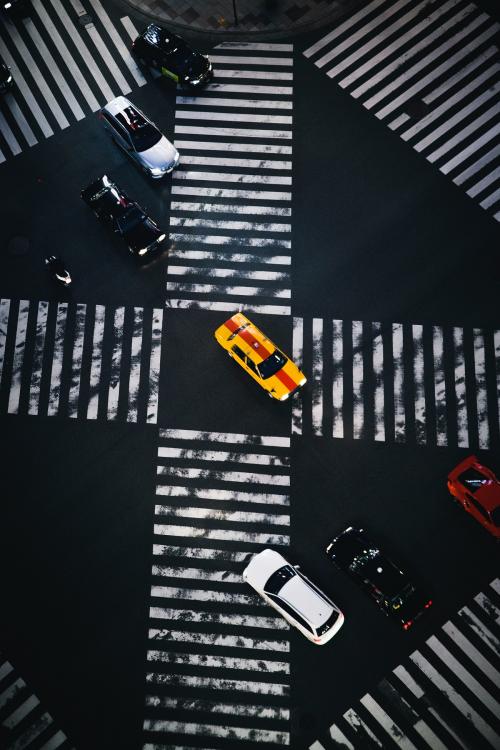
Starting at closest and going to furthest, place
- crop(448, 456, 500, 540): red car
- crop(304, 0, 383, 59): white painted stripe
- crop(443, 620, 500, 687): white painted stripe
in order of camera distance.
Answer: crop(443, 620, 500, 687): white painted stripe < crop(448, 456, 500, 540): red car < crop(304, 0, 383, 59): white painted stripe

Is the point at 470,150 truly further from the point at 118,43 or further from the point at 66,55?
the point at 66,55

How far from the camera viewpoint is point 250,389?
23.1 m

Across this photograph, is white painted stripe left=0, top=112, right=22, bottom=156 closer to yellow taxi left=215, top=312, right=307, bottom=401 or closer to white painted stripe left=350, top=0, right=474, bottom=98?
yellow taxi left=215, top=312, right=307, bottom=401

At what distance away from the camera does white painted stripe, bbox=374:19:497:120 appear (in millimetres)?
26109

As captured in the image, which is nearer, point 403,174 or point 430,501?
point 430,501

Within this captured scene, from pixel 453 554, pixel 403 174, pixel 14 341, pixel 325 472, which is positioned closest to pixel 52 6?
pixel 14 341

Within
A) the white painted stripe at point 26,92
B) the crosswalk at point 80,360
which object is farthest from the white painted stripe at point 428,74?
the white painted stripe at point 26,92


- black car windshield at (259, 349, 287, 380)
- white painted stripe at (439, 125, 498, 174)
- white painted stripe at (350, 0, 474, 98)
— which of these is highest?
white painted stripe at (350, 0, 474, 98)

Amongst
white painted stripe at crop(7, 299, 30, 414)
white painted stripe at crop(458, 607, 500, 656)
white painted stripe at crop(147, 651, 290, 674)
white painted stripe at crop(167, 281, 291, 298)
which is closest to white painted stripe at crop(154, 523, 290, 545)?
white painted stripe at crop(147, 651, 290, 674)

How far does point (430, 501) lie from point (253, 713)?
364 inches

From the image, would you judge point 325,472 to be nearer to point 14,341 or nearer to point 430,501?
point 430,501

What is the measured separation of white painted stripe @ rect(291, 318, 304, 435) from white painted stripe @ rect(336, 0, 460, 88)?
Result: 1100 cm

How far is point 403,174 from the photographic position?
83.3ft

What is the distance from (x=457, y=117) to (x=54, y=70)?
680 inches
